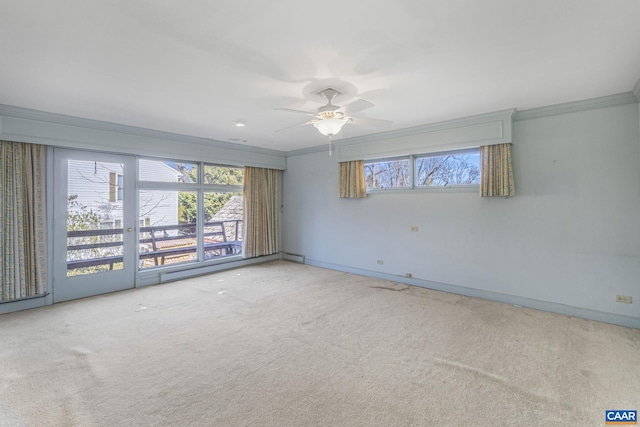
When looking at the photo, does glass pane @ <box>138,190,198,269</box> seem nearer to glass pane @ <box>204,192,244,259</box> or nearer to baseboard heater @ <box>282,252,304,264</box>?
glass pane @ <box>204,192,244,259</box>

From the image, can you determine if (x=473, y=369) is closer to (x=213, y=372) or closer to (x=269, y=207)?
(x=213, y=372)

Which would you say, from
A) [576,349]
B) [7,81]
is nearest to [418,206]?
[576,349]

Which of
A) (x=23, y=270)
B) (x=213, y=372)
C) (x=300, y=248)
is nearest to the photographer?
(x=213, y=372)

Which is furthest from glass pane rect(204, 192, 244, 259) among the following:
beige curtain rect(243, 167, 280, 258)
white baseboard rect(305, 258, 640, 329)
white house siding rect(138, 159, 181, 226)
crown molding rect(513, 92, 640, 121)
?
crown molding rect(513, 92, 640, 121)

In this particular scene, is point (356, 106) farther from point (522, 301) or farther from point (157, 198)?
point (157, 198)

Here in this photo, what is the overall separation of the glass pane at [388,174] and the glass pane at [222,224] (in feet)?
9.26

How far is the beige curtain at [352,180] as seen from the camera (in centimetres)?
549

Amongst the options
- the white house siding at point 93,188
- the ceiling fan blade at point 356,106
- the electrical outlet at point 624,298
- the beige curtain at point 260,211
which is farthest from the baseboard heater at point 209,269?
the electrical outlet at point 624,298

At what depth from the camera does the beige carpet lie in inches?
78.4

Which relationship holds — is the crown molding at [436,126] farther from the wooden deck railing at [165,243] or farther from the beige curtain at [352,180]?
the wooden deck railing at [165,243]

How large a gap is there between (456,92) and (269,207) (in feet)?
15.1

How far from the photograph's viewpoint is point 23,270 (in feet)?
12.4

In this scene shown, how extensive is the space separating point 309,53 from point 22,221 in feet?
14.0

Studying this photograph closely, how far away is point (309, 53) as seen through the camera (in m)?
2.36
